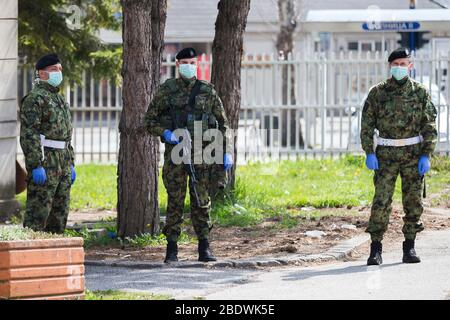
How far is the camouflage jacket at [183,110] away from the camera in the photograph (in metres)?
11.4

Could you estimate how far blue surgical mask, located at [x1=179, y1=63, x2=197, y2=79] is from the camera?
11.4 meters

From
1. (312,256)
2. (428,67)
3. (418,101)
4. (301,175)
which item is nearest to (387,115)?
(418,101)

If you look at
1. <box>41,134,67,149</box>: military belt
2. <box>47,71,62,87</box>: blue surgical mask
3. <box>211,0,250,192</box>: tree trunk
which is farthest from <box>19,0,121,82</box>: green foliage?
<box>41,134,67,149</box>: military belt

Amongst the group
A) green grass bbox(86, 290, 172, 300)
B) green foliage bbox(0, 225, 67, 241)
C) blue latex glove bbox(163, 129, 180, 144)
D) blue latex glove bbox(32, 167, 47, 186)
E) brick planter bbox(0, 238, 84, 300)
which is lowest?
green grass bbox(86, 290, 172, 300)

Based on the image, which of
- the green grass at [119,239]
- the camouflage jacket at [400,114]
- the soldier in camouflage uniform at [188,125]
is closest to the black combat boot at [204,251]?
the soldier in camouflage uniform at [188,125]

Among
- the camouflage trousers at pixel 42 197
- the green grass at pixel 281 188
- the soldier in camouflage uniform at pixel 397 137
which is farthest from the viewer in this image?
the green grass at pixel 281 188

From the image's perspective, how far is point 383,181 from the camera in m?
11.3

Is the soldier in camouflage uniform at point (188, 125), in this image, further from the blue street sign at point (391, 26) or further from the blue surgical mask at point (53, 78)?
the blue street sign at point (391, 26)

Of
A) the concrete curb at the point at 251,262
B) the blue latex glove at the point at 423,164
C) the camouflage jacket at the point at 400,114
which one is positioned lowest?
the concrete curb at the point at 251,262

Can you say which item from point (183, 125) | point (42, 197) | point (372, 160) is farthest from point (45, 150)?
point (372, 160)

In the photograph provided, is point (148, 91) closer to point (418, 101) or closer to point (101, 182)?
point (418, 101)

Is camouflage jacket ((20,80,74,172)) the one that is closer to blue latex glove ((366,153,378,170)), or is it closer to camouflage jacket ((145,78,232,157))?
camouflage jacket ((145,78,232,157))

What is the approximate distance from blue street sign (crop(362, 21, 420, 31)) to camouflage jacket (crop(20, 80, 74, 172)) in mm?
13320

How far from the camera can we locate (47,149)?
1174 centimetres
